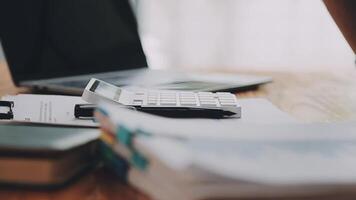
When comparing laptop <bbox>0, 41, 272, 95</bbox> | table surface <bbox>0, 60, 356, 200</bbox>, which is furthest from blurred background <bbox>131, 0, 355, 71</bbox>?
laptop <bbox>0, 41, 272, 95</bbox>

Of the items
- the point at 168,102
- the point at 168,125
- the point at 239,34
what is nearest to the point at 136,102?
the point at 168,102

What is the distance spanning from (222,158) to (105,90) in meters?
0.33

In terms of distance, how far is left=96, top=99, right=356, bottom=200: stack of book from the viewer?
36 cm

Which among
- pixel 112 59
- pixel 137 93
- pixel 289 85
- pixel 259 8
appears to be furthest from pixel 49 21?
pixel 259 8

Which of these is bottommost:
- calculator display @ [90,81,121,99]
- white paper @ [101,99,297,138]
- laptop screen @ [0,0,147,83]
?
white paper @ [101,99,297,138]

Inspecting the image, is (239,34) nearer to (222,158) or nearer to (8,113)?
(8,113)

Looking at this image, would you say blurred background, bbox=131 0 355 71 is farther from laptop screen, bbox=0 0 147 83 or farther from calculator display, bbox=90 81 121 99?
calculator display, bbox=90 81 121 99

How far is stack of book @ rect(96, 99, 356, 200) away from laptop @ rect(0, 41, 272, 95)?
448mm

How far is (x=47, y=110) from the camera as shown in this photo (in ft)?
2.33

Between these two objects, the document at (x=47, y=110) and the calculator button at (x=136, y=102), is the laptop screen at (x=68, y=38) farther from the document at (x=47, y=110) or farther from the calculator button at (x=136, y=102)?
the calculator button at (x=136, y=102)

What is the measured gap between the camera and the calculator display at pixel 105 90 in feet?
2.17

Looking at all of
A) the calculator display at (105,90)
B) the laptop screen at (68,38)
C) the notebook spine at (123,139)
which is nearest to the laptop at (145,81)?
the laptop screen at (68,38)

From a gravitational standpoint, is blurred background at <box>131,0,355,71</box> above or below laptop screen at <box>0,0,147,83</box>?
above

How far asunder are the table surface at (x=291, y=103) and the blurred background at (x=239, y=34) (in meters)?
0.99
